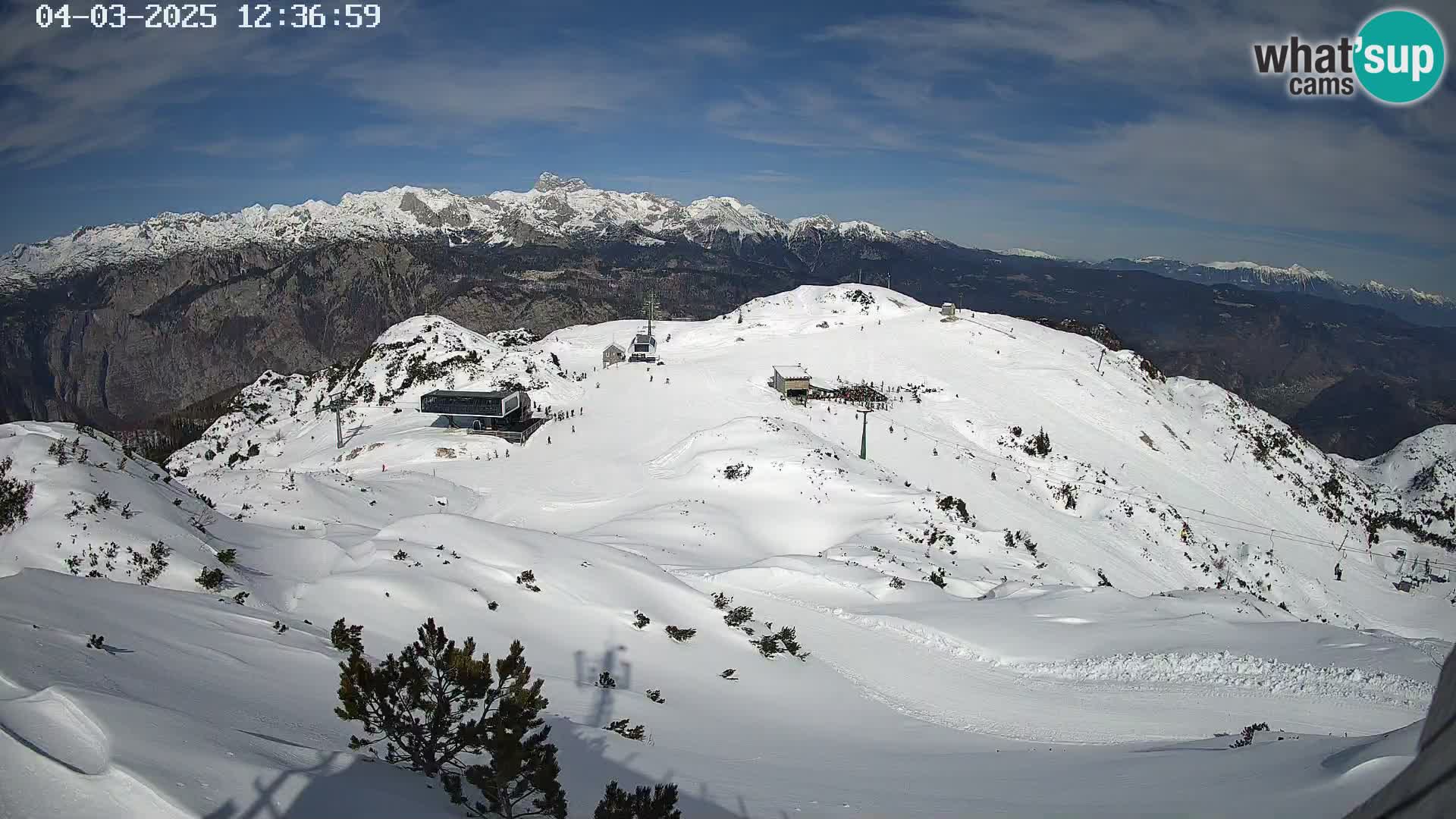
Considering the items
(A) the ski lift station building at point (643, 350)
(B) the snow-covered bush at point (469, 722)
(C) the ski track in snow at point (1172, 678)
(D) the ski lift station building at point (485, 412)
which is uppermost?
(A) the ski lift station building at point (643, 350)

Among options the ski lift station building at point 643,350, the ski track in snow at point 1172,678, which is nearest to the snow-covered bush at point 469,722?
the ski track in snow at point 1172,678

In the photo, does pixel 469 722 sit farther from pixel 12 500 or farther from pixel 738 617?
pixel 12 500

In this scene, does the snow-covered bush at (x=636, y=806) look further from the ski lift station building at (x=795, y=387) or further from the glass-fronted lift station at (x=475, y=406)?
the ski lift station building at (x=795, y=387)

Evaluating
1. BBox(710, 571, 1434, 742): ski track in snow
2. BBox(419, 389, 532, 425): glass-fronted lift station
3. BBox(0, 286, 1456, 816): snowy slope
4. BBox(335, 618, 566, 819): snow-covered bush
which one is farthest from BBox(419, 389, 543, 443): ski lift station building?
BBox(335, 618, 566, 819): snow-covered bush

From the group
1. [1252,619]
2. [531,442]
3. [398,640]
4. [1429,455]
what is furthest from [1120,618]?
[1429,455]

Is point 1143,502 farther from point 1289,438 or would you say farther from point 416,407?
point 416,407

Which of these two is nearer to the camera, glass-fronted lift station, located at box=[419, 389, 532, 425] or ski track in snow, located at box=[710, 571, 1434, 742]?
ski track in snow, located at box=[710, 571, 1434, 742]

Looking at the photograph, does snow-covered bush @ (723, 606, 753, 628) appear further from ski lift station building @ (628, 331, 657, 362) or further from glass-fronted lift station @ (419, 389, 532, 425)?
ski lift station building @ (628, 331, 657, 362)

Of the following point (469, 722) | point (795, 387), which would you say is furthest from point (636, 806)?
Result: point (795, 387)
